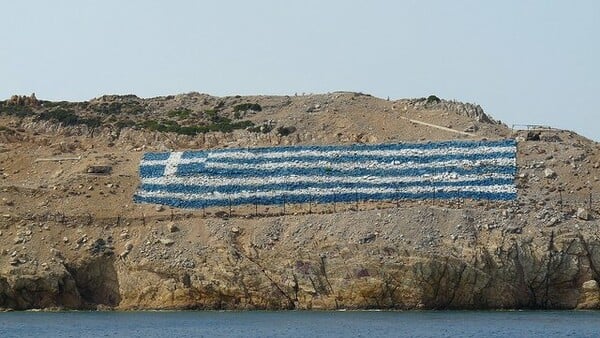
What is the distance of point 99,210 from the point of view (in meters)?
72.2

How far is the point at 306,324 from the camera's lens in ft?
182

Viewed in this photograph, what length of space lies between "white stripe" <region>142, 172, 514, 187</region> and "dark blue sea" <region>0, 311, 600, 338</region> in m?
11.9

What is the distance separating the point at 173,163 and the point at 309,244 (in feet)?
52.9

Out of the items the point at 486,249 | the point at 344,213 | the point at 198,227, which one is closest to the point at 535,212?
the point at 486,249

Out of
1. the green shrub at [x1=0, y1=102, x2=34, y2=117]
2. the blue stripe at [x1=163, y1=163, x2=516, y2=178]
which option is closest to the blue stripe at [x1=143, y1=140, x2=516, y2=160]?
the blue stripe at [x1=163, y1=163, x2=516, y2=178]

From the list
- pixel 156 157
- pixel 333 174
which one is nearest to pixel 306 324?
pixel 333 174

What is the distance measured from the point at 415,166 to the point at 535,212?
10159mm

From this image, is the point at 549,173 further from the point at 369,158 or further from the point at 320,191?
the point at 320,191

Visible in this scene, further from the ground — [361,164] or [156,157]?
[156,157]

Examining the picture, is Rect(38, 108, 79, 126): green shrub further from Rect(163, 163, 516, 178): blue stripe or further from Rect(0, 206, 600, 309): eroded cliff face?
Rect(0, 206, 600, 309): eroded cliff face

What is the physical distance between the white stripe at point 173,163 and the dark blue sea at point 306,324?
14.5 metres

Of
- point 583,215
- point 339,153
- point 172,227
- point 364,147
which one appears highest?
point 364,147

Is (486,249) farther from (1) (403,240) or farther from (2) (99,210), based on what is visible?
(2) (99,210)

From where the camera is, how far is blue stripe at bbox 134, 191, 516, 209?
69250mm
